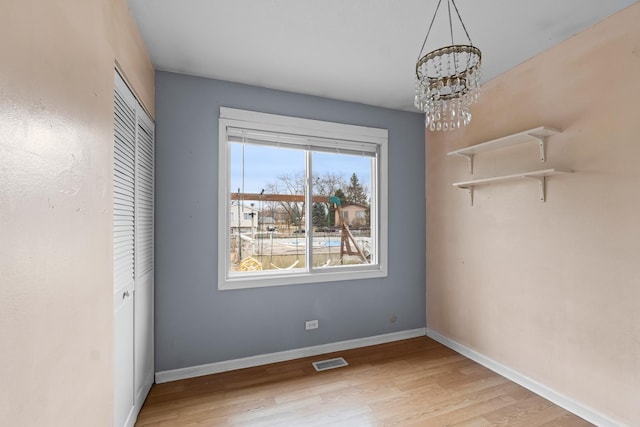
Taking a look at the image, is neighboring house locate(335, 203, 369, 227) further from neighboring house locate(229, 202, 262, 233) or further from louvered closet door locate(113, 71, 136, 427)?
Result: louvered closet door locate(113, 71, 136, 427)

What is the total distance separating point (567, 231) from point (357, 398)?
1940 millimetres

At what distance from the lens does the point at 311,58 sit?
7.75 ft

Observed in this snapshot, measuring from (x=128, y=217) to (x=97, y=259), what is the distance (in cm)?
64

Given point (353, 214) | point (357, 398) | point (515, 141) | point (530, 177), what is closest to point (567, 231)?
point (530, 177)

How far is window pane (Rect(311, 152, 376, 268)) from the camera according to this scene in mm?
3139

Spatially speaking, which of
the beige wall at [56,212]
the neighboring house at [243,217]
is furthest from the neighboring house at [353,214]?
the beige wall at [56,212]

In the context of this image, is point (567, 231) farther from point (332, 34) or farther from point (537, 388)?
point (332, 34)

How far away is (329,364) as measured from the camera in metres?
2.78

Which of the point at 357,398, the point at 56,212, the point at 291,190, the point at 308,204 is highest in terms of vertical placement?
the point at 291,190

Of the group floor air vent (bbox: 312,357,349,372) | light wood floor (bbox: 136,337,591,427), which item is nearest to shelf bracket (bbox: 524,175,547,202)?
light wood floor (bbox: 136,337,591,427)

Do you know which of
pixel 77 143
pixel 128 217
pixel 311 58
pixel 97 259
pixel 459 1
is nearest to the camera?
pixel 77 143

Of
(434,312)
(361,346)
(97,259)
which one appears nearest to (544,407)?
(434,312)

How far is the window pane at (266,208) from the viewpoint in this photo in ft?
9.23

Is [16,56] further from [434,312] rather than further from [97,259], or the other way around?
[434,312]
